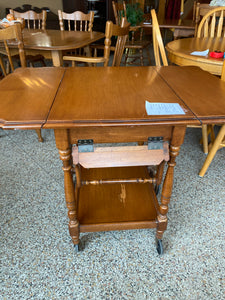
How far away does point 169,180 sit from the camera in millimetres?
976

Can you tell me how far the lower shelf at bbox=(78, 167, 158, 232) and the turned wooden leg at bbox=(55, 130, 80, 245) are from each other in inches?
2.1

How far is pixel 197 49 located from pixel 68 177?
1.48 meters

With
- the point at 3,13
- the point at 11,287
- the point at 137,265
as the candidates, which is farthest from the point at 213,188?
the point at 3,13

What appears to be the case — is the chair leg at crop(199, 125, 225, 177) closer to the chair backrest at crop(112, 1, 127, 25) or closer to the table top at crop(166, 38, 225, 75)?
the table top at crop(166, 38, 225, 75)

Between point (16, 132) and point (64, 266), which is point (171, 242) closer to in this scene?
point (64, 266)

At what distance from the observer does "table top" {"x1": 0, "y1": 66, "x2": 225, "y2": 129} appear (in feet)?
2.36

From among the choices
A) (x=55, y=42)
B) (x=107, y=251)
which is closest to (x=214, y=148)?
(x=107, y=251)

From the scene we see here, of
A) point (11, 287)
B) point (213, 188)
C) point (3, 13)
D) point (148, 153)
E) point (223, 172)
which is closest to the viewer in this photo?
point (148, 153)

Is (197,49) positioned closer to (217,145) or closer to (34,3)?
(217,145)

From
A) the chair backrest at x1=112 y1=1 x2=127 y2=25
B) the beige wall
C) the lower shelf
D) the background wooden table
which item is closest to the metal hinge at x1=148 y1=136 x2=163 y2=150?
the lower shelf

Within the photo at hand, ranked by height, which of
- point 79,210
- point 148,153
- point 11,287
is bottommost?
point 11,287

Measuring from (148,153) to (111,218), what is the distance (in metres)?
0.43

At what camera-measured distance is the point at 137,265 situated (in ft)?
3.59

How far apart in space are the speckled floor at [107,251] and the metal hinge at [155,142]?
626mm
